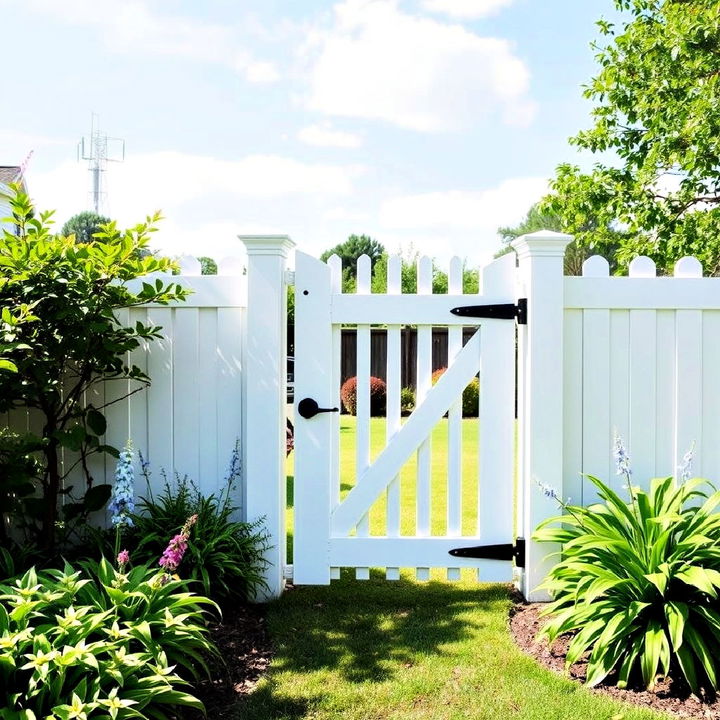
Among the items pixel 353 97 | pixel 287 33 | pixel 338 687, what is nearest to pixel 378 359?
pixel 353 97

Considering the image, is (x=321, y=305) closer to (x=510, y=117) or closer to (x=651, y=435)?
(x=651, y=435)

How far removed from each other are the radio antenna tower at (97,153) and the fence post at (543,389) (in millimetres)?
47654

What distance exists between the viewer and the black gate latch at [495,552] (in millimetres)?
3508

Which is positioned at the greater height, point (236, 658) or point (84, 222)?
point (84, 222)

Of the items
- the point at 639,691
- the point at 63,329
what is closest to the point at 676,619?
the point at 639,691

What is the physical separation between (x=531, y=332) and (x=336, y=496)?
4.50 ft

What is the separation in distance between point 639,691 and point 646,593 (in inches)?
14.2

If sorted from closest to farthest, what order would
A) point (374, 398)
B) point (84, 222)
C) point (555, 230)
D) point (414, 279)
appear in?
point (374, 398) → point (414, 279) → point (555, 230) → point (84, 222)

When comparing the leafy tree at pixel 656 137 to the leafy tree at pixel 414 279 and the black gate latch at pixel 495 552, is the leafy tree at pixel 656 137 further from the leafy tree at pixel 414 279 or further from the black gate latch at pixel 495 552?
the leafy tree at pixel 414 279

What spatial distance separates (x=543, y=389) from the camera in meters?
3.44

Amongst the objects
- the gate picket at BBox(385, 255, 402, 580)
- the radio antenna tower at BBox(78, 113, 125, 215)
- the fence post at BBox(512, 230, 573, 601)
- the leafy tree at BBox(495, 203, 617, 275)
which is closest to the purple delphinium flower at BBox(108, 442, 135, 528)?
the gate picket at BBox(385, 255, 402, 580)

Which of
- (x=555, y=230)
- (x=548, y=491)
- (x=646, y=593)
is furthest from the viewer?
(x=555, y=230)

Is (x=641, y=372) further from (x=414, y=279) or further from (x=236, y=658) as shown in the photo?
(x=414, y=279)

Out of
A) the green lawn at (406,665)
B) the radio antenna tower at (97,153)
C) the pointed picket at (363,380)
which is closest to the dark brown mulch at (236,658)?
the green lawn at (406,665)
